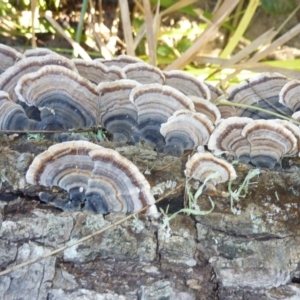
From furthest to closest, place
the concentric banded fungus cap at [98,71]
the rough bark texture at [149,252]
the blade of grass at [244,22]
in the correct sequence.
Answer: the blade of grass at [244,22]
the concentric banded fungus cap at [98,71]
the rough bark texture at [149,252]

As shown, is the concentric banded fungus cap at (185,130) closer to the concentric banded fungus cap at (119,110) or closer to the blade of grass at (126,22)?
the concentric banded fungus cap at (119,110)

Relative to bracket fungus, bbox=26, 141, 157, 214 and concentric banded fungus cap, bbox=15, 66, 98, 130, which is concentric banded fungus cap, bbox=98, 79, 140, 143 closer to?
concentric banded fungus cap, bbox=15, 66, 98, 130

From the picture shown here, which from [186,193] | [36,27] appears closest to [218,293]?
[186,193]

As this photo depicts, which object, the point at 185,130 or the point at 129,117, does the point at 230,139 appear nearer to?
the point at 185,130

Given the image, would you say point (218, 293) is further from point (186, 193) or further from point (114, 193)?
point (114, 193)

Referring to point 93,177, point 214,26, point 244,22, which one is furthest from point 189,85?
point 244,22

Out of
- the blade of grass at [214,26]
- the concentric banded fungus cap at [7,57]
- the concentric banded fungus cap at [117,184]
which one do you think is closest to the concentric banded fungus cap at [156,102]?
the concentric banded fungus cap at [117,184]

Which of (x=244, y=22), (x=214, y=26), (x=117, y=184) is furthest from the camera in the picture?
(x=244, y=22)
